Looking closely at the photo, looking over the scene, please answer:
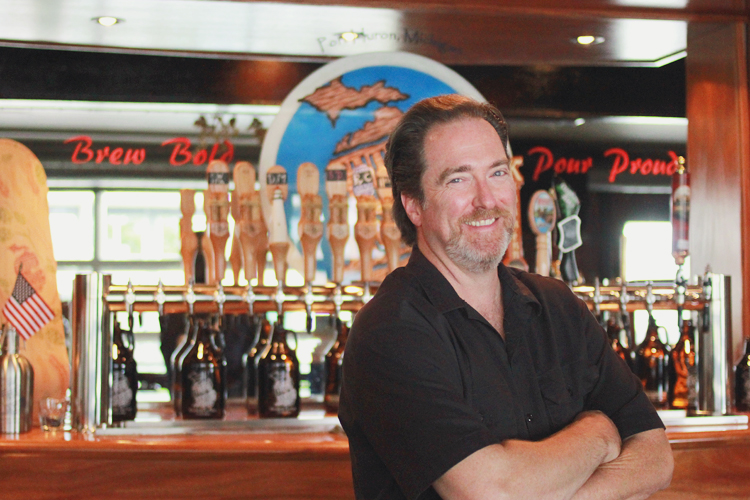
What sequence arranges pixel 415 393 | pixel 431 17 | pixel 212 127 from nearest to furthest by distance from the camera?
pixel 415 393 → pixel 431 17 → pixel 212 127

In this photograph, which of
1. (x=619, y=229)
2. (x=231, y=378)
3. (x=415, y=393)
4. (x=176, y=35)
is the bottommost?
(x=231, y=378)

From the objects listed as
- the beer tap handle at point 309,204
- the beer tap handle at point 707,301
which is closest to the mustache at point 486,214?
the beer tap handle at point 309,204

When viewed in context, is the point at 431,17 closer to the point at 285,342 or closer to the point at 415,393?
the point at 285,342

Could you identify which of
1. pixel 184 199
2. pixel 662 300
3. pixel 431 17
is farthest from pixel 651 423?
pixel 431 17

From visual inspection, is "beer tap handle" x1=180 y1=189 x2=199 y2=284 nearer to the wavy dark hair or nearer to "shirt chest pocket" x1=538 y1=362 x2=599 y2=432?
the wavy dark hair

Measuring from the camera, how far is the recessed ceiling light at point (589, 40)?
3.35 metres

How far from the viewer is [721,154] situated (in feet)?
10.9

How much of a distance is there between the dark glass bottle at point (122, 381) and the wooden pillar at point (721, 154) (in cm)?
216

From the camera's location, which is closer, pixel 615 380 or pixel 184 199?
pixel 615 380

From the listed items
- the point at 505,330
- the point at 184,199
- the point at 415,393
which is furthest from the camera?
the point at 184,199

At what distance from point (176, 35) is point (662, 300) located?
2020 millimetres

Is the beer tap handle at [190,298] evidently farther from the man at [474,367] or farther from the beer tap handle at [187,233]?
the man at [474,367]

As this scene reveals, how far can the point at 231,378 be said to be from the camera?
3111 mm

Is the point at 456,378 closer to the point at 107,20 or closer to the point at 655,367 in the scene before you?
the point at 655,367
